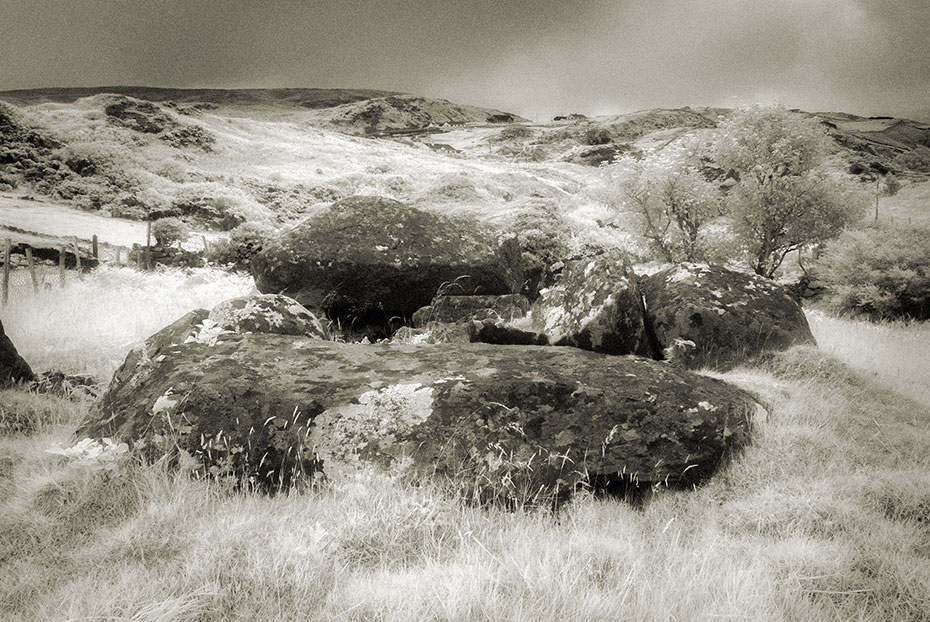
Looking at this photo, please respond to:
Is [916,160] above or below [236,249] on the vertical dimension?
above

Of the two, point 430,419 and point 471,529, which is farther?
point 430,419

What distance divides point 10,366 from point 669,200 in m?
23.3

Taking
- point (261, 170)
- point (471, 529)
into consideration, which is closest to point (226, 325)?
point (471, 529)

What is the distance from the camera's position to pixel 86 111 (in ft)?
171

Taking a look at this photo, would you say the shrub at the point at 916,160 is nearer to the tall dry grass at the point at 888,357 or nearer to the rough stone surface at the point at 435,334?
the tall dry grass at the point at 888,357

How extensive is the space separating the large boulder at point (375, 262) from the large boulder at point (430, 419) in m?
4.49

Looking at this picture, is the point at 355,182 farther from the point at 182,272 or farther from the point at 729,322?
the point at 729,322

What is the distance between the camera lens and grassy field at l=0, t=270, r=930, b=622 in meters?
2.37

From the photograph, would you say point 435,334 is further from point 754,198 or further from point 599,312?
point 754,198

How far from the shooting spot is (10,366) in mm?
5895

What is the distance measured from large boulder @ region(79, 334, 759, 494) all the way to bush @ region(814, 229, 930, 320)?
20.1 meters

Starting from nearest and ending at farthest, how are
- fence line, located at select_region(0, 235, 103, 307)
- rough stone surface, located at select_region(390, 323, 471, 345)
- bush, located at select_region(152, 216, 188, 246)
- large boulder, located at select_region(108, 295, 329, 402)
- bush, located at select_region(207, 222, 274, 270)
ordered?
large boulder, located at select_region(108, 295, 329, 402) → rough stone surface, located at select_region(390, 323, 471, 345) → fence line, located at select_region(0, 235, 103, 307) → bush, located at select_region(207, 222, 274, 270) → bush, located at select_region(152, 216, 188, 246)

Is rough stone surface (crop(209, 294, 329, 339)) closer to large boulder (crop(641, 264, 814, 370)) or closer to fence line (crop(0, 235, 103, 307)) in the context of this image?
large boulder (crop(641, 264, 814, 370))

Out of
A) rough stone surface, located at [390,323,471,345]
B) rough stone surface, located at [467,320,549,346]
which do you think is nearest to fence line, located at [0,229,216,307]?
rough stone surface, located at [390,323,471,345]
